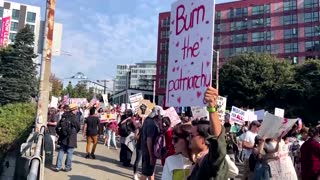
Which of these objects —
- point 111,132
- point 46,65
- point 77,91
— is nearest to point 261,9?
point 77,91

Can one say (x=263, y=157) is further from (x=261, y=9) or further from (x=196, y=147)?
(x=261, y=9)

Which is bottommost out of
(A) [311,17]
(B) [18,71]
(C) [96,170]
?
(C) [96,170]

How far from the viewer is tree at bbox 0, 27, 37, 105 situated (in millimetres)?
42531

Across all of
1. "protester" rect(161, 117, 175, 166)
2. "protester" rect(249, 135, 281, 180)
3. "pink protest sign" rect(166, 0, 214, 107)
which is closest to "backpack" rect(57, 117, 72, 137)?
"protester" rect(161, 117, 175, 166)

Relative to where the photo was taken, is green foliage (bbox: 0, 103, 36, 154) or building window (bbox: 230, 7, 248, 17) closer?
green foliage (bbox: 0, 103, 36, 154)

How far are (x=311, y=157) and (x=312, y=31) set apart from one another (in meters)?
73.6

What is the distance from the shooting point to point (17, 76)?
4409cm

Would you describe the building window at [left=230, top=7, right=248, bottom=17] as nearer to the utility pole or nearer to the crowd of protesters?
the crowd of protesters

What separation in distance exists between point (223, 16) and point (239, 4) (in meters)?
4.25

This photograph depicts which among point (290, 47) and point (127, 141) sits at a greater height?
point (290, 47)

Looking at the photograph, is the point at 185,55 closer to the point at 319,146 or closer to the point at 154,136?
the point at 319,146

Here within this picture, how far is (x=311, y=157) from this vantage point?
624cm

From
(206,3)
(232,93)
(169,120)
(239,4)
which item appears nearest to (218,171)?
(206,3)

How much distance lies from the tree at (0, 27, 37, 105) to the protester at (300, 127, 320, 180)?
3942cm
